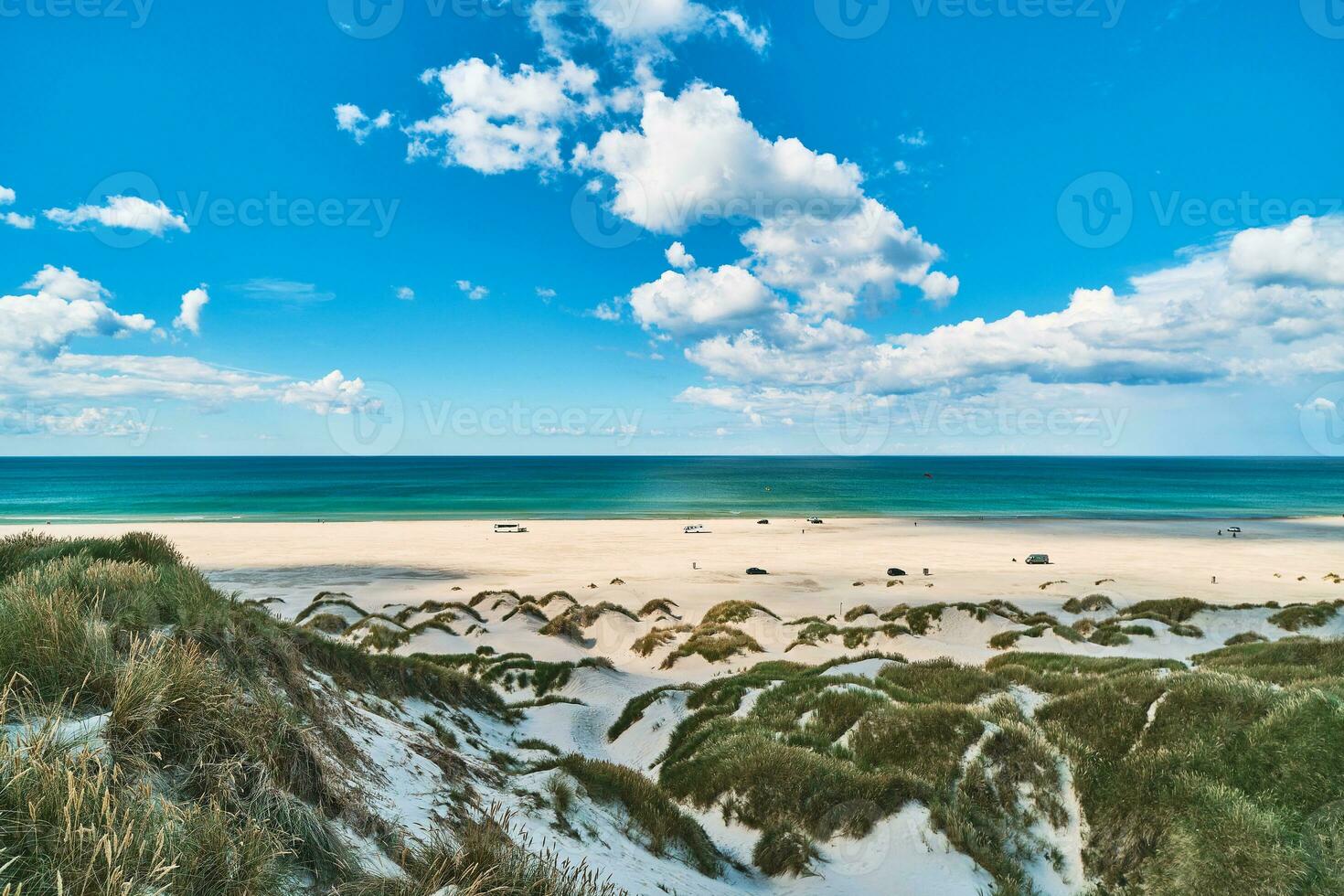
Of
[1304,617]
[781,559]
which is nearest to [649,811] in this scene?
[1304,617]

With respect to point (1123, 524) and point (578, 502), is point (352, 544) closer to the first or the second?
point (578, 502)

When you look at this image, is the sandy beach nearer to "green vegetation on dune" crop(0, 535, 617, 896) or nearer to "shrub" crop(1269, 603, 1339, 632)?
"shrub" crop(1269, 603, 1339, 632)

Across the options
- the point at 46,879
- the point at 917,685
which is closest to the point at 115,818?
the point at 46,879

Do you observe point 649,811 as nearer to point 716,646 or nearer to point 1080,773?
point 1080,773

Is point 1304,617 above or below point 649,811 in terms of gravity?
below

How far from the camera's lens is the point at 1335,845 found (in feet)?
20.9

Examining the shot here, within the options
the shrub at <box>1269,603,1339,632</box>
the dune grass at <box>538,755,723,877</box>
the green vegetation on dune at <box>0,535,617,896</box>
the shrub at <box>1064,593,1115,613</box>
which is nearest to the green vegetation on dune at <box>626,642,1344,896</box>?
the dune grass at <box>538,755,723,877</box>

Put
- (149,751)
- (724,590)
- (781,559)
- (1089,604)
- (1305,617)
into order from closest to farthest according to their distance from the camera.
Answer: (149,751)
(1305,617)
(1089,604)
(724,590)
(781,559)

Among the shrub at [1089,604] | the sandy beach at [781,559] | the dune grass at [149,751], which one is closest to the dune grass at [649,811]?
the dune grass at [149,751]

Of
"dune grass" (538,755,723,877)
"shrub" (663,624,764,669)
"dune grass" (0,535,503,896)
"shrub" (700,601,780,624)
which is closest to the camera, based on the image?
"dune grass" (0,535,503,896)

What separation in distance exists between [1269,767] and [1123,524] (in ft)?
308

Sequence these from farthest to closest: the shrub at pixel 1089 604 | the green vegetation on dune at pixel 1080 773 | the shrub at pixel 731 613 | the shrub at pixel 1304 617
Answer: the shrub at pixel 1089 604 < the shrub at pixel 731 613 < the shrub at pixel 1304 617 < the green vegetation on dune at pixel 1080 773

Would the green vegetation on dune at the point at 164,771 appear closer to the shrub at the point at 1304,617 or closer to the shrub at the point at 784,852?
the shrub at the point at 784,852

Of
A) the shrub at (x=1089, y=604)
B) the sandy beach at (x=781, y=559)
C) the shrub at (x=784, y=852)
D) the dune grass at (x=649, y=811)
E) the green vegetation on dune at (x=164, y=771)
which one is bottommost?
the sandy beach at (x=781, y=559)
